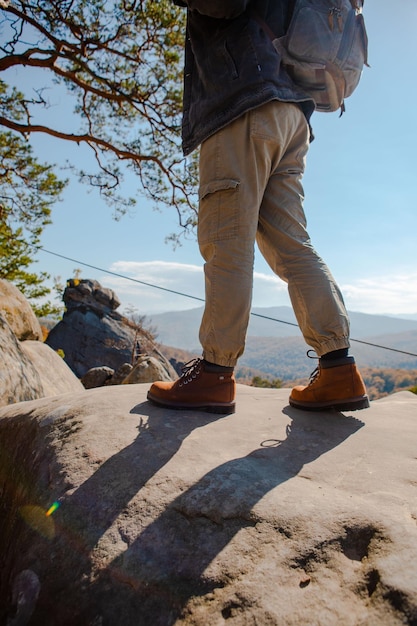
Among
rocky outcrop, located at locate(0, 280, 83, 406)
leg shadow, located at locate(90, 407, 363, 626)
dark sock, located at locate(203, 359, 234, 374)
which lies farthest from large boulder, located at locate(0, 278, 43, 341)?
leg shadow, located at locate(90, 407, 363, 626)

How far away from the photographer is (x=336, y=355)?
1.81 m

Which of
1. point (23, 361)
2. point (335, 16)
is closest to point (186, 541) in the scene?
point (335, 16)

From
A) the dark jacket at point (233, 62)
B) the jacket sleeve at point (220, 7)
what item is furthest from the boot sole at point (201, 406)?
the jacket sleeve at point (220, 7)

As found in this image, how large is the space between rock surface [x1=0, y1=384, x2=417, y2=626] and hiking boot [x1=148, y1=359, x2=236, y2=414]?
176 millimetres

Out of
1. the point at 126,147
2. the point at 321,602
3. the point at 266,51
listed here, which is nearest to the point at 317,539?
the point at 321,602

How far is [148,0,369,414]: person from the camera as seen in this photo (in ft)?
5.55

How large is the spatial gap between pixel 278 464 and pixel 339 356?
26.9 inches

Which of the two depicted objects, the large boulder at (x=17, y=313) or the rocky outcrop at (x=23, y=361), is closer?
the rocky outcrop at (x=23, y=361)

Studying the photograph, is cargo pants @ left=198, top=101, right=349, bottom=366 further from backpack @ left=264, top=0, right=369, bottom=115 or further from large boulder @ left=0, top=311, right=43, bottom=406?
large boulder @ left=0, top=311, right=43, bottom=406

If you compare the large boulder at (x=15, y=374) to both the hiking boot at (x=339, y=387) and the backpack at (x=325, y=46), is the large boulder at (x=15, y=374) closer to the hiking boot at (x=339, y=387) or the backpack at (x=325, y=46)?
the hiking boot at (x=339, y=387)

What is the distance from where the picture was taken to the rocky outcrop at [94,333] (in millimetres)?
14305

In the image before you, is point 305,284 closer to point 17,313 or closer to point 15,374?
point 15,374

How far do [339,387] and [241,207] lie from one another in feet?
3.00

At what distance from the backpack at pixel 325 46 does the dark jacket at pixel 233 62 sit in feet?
0.20
